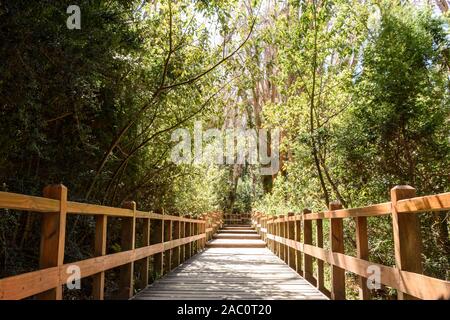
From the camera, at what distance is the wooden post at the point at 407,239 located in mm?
2469

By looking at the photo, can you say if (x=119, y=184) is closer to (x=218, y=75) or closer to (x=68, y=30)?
(x=218, y=75)

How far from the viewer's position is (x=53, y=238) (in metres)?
2.59

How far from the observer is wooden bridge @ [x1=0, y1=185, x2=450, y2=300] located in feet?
7.54

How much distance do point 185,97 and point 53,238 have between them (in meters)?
5.14

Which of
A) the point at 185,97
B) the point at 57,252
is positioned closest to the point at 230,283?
the point at 57,252

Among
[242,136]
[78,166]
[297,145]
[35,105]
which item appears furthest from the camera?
[242,136]

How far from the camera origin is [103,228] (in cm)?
361

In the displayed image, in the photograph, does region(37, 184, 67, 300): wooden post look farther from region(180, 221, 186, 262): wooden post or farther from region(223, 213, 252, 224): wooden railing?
region(223, 213, 252, 224): wooden railing

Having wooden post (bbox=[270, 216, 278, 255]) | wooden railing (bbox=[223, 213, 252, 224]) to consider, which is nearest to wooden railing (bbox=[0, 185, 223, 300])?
wooden post (bbox=[270, 216, 278, 255])

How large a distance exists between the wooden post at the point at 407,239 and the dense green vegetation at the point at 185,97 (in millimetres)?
3318

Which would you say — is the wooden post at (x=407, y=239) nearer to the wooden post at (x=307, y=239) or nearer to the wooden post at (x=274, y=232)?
the wooden post at (x=307, y=239)

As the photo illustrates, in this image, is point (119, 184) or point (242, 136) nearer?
point (119, 184)

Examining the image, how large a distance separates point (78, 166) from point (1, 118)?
6.42 feet
